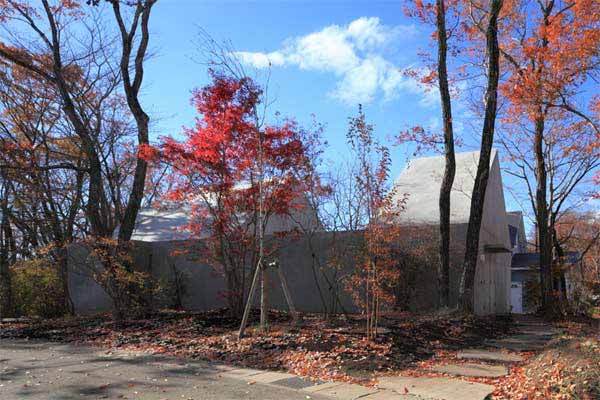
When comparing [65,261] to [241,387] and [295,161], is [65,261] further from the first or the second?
[241,387]

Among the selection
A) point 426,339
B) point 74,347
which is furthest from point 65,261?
point 426,339

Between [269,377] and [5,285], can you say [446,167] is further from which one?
[5,285]

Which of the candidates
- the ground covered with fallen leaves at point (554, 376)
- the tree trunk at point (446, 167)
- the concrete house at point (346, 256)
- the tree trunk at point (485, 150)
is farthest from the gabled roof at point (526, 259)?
the ground covered with fallen leaves at point (554, 376)

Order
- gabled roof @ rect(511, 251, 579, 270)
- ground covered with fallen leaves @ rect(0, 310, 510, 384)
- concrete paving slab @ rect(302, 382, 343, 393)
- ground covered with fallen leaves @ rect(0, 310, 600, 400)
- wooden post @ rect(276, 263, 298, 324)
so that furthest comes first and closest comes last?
1. gabled roof @ rect(511, 251, 579, 270)
2. wooden post @ rect(276, 263, 298, 324)
3. ground covered with fallen leaves @ rect(0, 310, 510, 384)
4. concrete paving slab @ rect(302, 382, 343, 393)
5. ground covered with fallen leaves @ rect(0, 310, 600, 400)

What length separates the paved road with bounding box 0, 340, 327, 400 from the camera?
18.9 ft

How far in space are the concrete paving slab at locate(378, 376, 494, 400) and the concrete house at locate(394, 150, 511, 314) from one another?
7.82 meters

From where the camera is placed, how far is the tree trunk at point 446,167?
40.8 feet

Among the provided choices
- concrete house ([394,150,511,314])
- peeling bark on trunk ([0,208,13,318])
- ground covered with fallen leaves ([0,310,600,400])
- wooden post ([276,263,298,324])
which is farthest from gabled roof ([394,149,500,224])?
peeling bark on trunk ([0,208,13,318])

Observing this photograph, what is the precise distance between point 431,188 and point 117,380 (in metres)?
13.1

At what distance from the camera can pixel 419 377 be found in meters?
6.57

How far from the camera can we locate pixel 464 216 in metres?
15.2

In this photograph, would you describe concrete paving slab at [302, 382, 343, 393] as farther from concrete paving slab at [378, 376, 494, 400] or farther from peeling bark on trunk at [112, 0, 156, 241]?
peeling bark on trunk at [112, 0, 156, 241]

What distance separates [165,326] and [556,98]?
11298mm

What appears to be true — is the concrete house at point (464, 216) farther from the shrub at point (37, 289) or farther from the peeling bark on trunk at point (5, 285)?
the peeling bark on trunk at point (5, 285)
